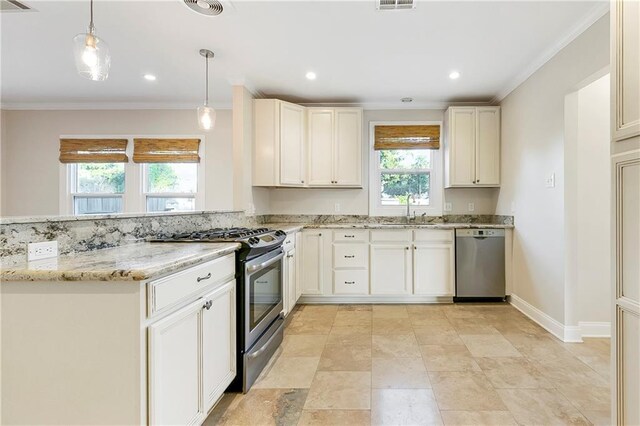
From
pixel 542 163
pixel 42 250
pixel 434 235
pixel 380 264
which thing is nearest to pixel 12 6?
pixel 42 250

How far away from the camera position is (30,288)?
1.13 meters

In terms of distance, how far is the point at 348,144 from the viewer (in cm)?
407

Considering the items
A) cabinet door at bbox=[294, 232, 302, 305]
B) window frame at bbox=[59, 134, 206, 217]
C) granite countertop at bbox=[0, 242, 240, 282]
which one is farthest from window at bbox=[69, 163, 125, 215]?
granite countertop at bbox=[0, 242, 240, 282]

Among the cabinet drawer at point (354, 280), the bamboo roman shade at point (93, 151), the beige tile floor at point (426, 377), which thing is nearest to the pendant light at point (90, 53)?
the beige tile floor at point (426, 377)

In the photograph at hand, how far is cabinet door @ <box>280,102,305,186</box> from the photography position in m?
3.85

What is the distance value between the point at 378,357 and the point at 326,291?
149 centimetres

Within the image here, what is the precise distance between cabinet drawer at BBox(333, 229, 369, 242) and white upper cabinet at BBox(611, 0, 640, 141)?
264cm

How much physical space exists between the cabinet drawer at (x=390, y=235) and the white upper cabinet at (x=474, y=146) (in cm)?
92

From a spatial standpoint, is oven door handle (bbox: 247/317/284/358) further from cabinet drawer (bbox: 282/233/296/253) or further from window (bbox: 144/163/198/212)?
window (bbox: 144/163/198/212)

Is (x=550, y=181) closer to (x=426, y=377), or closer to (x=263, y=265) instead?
(x=426, y=377)

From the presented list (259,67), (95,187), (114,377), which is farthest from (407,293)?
(95,187)

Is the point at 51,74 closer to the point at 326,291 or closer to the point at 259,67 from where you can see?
the point at 259,67

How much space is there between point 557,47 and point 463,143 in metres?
1.39

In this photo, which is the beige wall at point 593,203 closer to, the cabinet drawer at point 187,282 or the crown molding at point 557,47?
the crown molding at point 557,47
